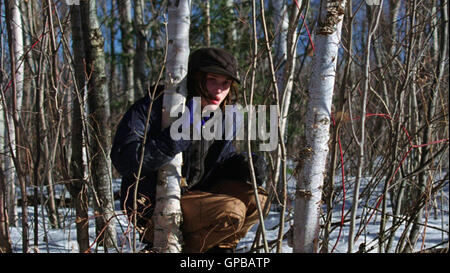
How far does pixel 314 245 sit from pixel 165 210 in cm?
65

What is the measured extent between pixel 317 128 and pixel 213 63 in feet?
2.48

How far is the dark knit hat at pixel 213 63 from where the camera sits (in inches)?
84.6

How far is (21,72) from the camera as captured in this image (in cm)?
304

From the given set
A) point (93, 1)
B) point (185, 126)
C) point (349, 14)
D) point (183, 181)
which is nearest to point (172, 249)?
point (183, 181)

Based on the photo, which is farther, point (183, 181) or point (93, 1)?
point (93, 1)

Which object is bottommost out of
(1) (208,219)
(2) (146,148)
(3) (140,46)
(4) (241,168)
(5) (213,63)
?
(1) (208,219)

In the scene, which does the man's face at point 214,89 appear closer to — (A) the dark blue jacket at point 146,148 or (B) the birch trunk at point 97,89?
(A) the dark blue jacket at point 146,148

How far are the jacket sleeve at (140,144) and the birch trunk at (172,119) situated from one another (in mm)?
54

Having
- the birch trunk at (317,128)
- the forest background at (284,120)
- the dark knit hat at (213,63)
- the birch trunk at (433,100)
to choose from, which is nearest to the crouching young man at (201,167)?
the dark knit hat at (213,63)

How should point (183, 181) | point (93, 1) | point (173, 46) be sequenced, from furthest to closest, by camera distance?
1. point (93, 1)
2. point (183, 181)
3. point (173, 46)

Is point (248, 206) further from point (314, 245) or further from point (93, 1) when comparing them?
point (93, 1)

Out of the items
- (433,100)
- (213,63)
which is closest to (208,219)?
(213,63)

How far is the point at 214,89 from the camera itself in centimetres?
219

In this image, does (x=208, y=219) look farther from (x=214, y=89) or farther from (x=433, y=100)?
(x=433, y=100)
